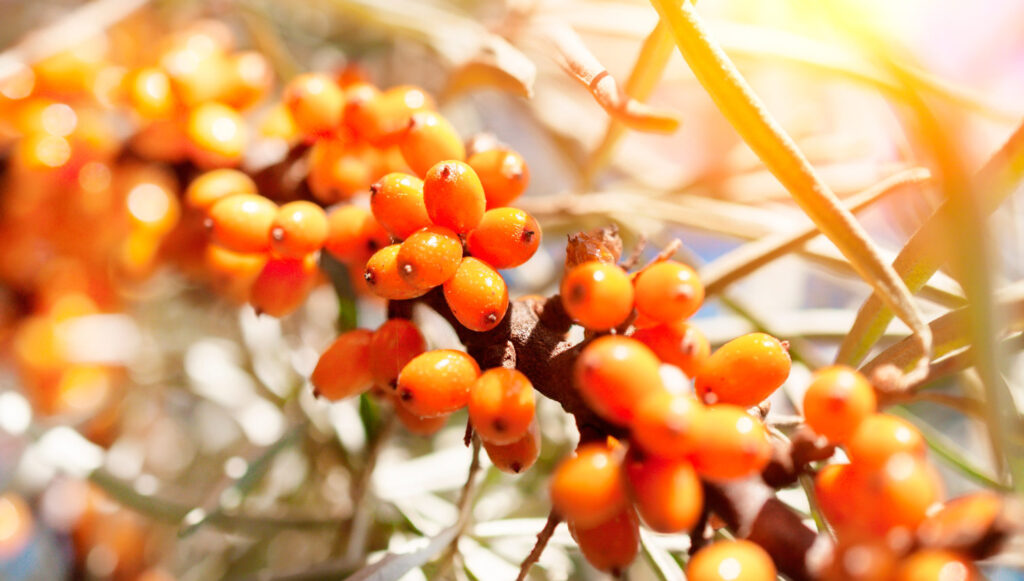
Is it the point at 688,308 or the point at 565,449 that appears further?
the point at 565,449

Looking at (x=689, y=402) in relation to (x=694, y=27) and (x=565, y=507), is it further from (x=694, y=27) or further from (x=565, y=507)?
(x=694, y=27)

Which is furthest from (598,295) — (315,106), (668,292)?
(315,106)

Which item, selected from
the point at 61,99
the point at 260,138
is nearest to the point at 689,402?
the point at 260,138

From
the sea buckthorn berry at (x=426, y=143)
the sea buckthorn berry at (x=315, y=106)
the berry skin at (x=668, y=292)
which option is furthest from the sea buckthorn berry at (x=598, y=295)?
the sea buckthorn berry at (x=315, y=106)

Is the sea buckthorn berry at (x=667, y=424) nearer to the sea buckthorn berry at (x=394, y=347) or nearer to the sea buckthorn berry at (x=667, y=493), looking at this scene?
the sea buckthorn berry at (x=667, y=493)

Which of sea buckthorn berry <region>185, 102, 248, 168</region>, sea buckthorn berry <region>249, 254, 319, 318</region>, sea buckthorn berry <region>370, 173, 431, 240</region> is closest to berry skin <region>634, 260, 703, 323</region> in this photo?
sea buckthorn berry <region>370, 173, 431, 240</region>

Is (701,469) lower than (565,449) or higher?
higher

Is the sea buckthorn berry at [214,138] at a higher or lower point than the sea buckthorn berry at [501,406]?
lower

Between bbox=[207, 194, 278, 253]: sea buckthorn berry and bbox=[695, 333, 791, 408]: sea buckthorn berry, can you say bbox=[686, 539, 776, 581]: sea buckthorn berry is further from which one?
bbox=[207, 194, 278, 253]: sea buckthorn berry
